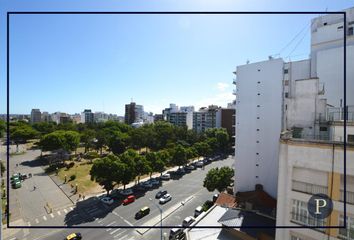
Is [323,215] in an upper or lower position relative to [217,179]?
upper

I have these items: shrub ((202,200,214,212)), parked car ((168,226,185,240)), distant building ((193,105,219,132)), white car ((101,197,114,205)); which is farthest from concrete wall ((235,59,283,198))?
distant building ((193,105,219,132))

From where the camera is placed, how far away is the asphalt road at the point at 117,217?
7598 millimetres

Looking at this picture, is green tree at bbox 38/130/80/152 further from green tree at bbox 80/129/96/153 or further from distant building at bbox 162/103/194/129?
distant building at bbox 162/103/194/129

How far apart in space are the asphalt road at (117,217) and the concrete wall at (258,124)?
223 cm

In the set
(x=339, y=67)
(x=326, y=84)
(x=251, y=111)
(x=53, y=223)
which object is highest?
(x=339, y=67)

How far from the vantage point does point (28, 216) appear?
875 cm

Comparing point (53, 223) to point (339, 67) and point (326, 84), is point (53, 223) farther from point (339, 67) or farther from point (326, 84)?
point (339, 67)

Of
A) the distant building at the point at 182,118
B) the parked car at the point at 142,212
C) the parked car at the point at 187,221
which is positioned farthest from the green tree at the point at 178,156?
the distant building at the point at 182,118

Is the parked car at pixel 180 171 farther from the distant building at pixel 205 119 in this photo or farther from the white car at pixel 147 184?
the distant building at pixel 205 119

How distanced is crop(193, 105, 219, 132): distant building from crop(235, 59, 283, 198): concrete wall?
16.3 m

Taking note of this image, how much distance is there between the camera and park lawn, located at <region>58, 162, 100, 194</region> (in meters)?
11.6

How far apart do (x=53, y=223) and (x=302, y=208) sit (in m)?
7.89

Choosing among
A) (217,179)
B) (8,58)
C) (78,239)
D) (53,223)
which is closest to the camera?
(8,58)

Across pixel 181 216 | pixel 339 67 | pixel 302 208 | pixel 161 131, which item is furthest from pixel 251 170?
pixel 161 131
